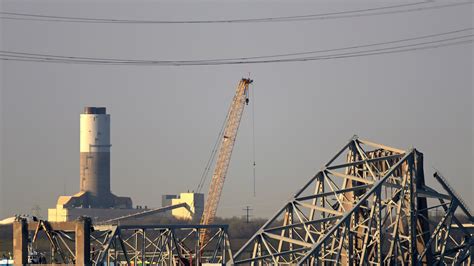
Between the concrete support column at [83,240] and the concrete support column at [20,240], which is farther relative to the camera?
the concrete support column at [20,240]

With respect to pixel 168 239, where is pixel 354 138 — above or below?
above

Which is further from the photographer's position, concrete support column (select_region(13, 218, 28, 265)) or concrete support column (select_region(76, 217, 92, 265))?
concrete support column (select_region(13, 218, 28, 265))

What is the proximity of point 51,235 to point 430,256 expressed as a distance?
30786 mm

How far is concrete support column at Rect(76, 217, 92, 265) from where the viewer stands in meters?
94.7

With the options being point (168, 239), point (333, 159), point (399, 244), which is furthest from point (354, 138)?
point (168, 239)

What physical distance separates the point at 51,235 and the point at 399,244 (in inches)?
1079

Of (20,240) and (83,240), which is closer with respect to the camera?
(83,240)

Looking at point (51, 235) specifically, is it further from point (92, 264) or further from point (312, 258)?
point (312, 258)

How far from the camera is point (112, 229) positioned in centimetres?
9806

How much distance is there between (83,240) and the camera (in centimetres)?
9506

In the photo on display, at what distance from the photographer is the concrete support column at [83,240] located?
3728 inches

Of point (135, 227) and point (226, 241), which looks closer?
point (135, 227)

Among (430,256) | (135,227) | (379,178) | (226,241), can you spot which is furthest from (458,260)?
(135,227)

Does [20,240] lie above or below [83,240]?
below
